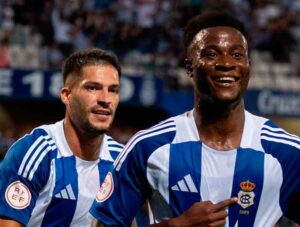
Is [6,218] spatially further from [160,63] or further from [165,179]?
[160,63]

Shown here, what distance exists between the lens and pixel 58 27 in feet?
45.0

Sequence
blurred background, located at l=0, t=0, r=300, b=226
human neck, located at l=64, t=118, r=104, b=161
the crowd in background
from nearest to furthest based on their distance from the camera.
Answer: human neck, located at l=64, t=118, r=104, b=161 → blurred background, located at l=0, t=0, r=300, b=226 → the crowd in background

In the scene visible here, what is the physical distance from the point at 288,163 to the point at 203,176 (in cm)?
37

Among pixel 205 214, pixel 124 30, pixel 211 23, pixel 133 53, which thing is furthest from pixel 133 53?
pixel 205 214

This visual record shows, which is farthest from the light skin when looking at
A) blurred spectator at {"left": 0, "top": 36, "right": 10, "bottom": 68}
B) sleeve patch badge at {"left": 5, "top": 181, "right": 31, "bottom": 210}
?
blurred spectator at {"left": 0, "top": 36, "right": 10, "bottom": 68}

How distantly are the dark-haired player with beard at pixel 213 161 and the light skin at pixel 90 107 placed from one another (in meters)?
1.37

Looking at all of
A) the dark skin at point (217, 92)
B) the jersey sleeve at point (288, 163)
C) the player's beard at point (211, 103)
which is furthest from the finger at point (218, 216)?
the player's beard at point (211, 103)

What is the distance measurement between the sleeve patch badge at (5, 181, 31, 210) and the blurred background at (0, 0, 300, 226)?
799 cm

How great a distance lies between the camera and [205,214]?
3.40m

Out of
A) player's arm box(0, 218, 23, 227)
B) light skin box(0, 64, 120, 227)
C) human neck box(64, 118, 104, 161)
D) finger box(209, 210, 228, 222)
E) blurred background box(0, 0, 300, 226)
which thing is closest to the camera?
finger box(209, 210, 228, 222)

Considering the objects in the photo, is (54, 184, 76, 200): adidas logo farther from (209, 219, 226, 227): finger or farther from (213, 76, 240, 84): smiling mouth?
(213, 76, 240, 84): smiling mouth

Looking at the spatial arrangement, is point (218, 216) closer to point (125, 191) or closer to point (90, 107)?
point (125, 191)

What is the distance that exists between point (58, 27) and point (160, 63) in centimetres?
178

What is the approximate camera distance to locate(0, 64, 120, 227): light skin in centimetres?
502
